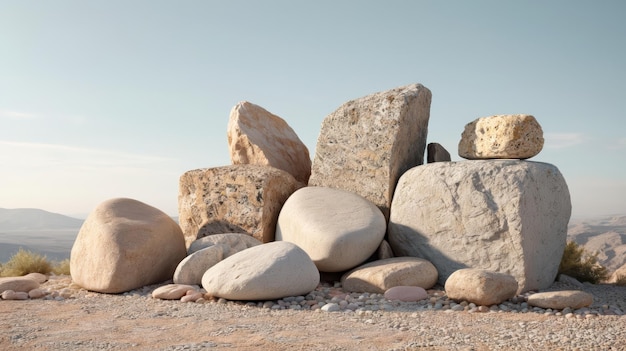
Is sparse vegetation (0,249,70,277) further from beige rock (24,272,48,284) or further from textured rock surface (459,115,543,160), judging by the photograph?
textured rock surface (459,115,543,160)

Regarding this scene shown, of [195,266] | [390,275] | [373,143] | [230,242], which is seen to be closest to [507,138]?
[373,143]

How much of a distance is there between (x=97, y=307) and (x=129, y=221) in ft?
4.77

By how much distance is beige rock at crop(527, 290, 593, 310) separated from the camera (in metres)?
5.50

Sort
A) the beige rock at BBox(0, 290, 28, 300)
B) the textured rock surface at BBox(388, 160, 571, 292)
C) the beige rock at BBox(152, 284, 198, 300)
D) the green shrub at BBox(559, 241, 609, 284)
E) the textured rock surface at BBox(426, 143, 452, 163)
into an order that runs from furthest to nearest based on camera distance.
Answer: the green shrub at BBox(559, 241, 609, 284), the textured rock surface at BBox(426, 143, 452, 163), the textured rock surface at BBox(388, 160, 571, 292), the beige rock at BBox(0, 290, 28, 300), the beige rock at BBox(152, 284, 198, 300)

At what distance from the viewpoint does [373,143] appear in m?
7.71

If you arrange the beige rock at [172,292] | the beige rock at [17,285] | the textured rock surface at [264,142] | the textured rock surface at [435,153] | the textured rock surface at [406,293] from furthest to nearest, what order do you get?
the textured rock surface at [264,142] → the textured rock surface at [435,153] → the beige rock at [17,285] → the beige rock at [172,292] → the textured rock surface at [406,293]

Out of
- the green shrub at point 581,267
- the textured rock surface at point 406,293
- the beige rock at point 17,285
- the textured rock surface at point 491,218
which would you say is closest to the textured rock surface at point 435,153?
the textured rock surface at point 491,218

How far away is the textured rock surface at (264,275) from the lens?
219 inches

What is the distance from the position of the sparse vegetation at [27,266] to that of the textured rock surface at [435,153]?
18.7ft

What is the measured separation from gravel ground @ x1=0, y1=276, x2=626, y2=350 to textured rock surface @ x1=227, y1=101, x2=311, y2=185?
133 inches

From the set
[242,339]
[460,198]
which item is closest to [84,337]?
[242,339]

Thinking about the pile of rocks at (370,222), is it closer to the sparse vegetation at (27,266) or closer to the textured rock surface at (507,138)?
the textured rock surface at (507,138)

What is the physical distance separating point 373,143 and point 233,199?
7.00 ft

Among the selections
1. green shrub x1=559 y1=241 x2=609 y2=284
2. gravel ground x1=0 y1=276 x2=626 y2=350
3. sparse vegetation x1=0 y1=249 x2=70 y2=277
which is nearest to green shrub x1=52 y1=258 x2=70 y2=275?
sparse vegetation x1=0 y1=249 x2=70 y2=277
